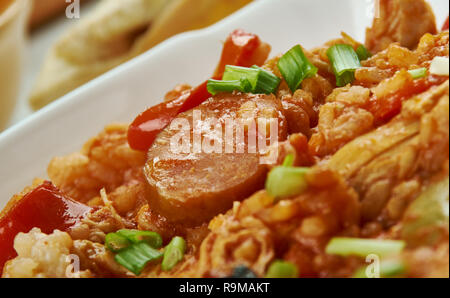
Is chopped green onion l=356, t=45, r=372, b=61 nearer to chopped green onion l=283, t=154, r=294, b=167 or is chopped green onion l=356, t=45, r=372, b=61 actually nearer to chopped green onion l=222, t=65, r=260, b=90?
chopped green onion l=222, t=65, r=260, b=90

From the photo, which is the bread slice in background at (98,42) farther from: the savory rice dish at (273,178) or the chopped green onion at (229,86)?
the chopped green onion at (229,86)

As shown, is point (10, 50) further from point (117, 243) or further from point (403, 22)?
point (403, 22)

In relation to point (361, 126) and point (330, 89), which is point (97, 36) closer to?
point (330, 89)

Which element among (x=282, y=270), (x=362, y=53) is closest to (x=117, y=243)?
(x=282, y=270)

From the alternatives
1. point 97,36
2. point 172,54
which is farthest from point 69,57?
point 172,54

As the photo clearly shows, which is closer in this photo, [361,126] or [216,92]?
[361,126]

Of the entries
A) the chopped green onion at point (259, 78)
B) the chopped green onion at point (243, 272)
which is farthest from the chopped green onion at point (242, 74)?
the chopped green onion at point (243, 272)

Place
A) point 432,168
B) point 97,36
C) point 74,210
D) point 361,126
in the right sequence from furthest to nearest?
point 97,36 → point 74,210 → point 361,126 → point 432,168

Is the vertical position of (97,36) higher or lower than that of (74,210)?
higher
